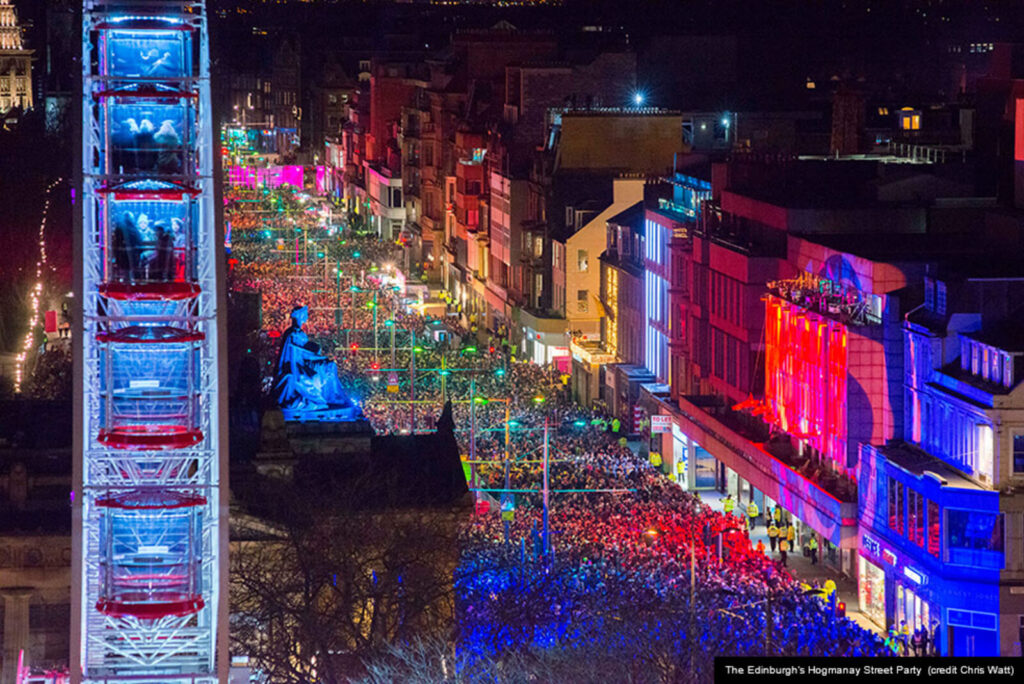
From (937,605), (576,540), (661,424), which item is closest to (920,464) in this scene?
(937,605)

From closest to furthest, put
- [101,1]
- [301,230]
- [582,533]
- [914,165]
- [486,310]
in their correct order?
[101,1] < [582,533] < [914,165] < [486,310] < [301,230]

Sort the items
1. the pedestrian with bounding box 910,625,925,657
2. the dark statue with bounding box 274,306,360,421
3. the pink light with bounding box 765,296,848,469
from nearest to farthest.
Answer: the pedestrian with bounding box 910,625,925,657, the dark statue with bounding box 274,306,360,421, the pink light with bounding box 765,296,848,469

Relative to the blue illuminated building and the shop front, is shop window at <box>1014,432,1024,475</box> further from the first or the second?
the shop front

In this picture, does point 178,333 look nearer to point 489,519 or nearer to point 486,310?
point 489,519

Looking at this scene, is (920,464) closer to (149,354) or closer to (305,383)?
(305,383)

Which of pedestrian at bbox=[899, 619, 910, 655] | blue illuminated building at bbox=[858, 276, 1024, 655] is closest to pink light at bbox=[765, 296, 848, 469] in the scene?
blue illuminated building at bbox=[858, 276, 1024, 655]

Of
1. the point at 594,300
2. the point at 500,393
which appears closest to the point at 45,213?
the point at 594,300

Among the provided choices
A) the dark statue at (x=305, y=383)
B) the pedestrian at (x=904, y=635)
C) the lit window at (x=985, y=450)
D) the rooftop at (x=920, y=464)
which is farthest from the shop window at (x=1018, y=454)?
the dark statue at (x=305, y=383)
